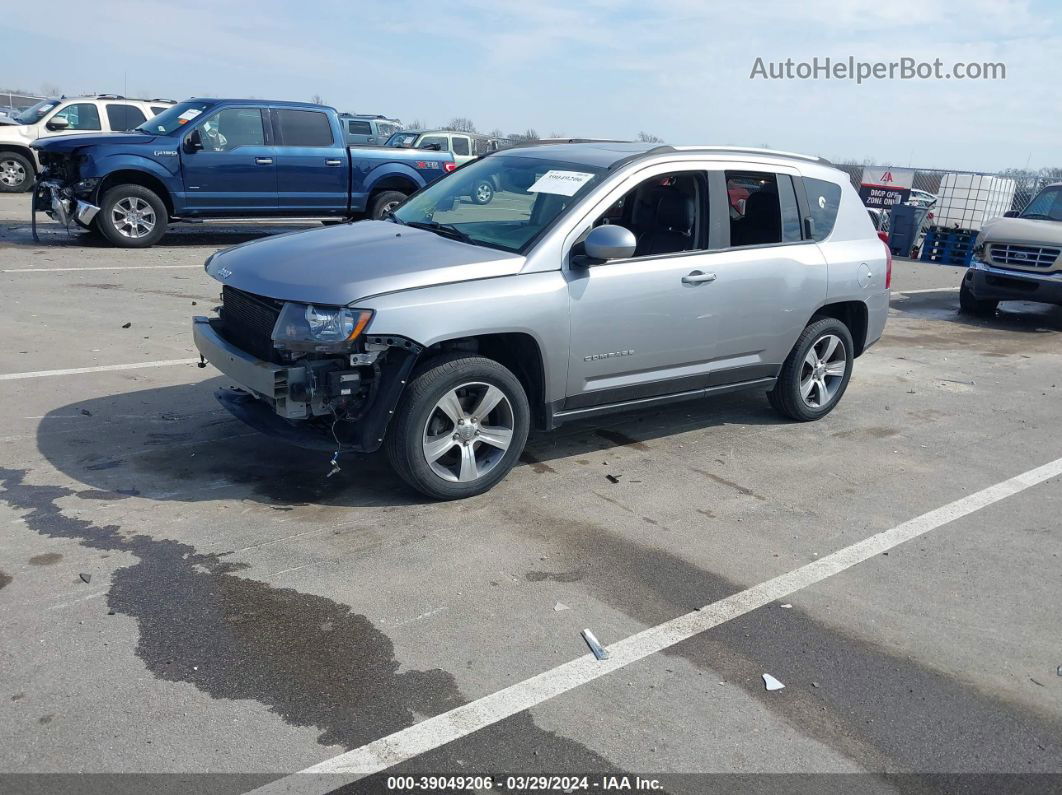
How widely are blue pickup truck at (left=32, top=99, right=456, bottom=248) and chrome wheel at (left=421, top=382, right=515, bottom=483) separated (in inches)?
377

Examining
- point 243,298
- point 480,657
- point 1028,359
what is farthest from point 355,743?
point 1028,359

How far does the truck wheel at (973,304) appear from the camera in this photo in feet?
41.3

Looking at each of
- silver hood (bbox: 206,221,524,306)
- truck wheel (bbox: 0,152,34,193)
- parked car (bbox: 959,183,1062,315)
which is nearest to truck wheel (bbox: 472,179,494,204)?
silver hood (bbox: 206,221,524,306)

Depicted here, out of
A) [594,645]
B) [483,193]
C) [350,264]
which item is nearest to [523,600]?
[594,645]

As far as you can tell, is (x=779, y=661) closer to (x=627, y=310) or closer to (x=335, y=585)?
(x=335, y=585)

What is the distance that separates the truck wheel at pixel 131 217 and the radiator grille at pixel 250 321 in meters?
8.61

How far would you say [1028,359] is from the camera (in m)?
9.89

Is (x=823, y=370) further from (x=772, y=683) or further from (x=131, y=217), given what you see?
(x=131, y=217)

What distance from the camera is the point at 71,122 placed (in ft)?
63.5

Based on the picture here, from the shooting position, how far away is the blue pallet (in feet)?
62.2

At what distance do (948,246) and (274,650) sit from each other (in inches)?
730

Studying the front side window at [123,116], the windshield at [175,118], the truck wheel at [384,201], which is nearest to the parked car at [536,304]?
the windshield at [175,118]

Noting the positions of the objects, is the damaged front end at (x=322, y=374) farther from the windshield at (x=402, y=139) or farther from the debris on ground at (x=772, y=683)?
the windshield at (x=402, y=139)

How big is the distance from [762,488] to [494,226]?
7.23 feet
